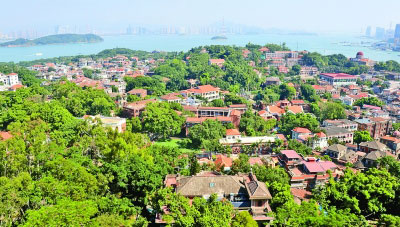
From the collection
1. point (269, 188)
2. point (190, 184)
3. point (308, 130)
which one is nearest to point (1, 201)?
point (190, 184)

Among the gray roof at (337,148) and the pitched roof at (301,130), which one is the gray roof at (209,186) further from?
the pitched roof at (301,130)

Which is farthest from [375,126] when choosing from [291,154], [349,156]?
[291,154]

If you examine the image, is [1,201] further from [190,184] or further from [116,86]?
[116,86]

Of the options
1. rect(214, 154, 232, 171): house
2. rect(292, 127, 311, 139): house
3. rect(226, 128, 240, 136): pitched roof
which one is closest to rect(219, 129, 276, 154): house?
rect(226, 128, 240, 136): pitched roof

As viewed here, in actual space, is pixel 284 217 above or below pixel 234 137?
above

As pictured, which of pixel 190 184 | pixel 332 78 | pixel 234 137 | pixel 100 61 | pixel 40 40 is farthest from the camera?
pixel 40 40

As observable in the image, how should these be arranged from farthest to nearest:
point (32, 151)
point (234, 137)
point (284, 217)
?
1. point (234, 137)
2. point (32, 151)
3. point (284, 217)

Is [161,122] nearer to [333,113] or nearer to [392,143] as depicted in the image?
[333,113]
